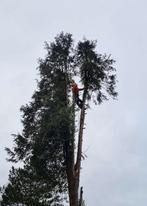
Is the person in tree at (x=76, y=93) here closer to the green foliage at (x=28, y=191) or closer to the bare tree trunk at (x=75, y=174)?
the bare tree trunk at (x=75, y=174)

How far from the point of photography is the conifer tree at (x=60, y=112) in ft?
116

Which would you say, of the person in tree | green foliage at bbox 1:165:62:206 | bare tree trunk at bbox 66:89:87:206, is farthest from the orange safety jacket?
green foliage at bbox 1:165:62:206

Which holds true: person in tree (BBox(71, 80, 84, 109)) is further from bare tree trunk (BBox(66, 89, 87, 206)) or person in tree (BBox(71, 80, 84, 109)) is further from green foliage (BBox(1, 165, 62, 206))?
green foliage (BBox(1, 165, 62, 206))

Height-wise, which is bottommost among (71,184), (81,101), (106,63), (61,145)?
(71,184)

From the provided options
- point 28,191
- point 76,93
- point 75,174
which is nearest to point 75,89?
point 76,93

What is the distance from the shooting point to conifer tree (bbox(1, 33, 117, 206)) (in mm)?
35500

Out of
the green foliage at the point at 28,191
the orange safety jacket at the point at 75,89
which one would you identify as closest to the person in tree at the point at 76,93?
the orange safety jacket at the point at 75,89

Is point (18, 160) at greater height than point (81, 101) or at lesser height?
lesser

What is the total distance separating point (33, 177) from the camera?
41.3m

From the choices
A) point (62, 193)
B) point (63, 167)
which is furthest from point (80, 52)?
point (62, 193)

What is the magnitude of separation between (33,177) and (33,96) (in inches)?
258

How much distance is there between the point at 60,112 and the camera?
3500 cm

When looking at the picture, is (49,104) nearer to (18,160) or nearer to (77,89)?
(77,89)

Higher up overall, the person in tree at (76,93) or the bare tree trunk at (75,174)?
the person in tree at (76,93)
